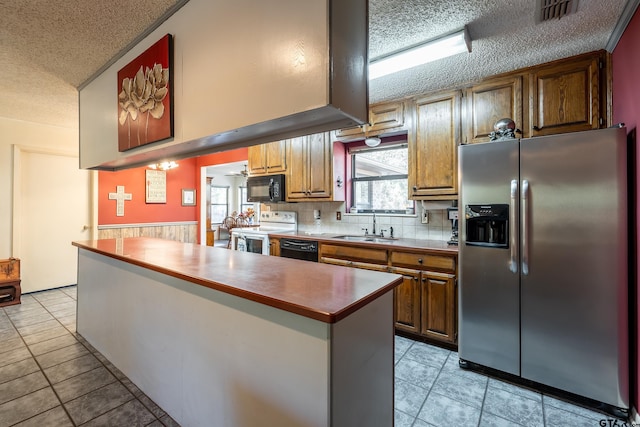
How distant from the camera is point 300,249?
11.1ft

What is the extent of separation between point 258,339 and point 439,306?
1.87 m

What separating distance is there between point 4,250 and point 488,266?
5.72 meters

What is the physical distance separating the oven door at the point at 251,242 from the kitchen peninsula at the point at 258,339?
5.23 ft

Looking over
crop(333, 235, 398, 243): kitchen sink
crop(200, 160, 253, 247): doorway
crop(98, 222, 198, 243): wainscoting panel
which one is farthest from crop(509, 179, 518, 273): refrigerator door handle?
crop(200, 160, 253, 247): doorway

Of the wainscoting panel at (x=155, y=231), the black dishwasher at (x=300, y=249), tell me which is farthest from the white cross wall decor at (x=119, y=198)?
the black dishwasher at (x=300, y=249)

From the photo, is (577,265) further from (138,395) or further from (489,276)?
(138,395)

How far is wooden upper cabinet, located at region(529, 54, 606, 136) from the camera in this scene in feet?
6.97

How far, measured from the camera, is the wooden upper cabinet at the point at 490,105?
7.85 feet

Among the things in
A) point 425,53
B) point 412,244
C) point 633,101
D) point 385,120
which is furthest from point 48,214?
point 633,101

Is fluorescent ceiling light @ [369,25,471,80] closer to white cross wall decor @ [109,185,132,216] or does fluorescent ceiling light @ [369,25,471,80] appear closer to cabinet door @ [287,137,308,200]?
cabinet door @ [287,137,308,200]

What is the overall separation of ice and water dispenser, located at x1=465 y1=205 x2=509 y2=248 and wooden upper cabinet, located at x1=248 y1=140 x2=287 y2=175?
249cm

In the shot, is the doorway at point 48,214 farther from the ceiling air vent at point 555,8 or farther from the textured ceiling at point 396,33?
the ceiling air vent at point 555,8

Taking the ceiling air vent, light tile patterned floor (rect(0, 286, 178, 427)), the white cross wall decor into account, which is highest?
the ceiling air vent

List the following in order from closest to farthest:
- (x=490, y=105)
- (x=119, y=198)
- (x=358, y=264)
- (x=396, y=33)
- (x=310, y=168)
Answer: (x=396, y=33), (x=490, y=105), (x=358, y=264), (x=310, y=168), (x=119, y=198)
